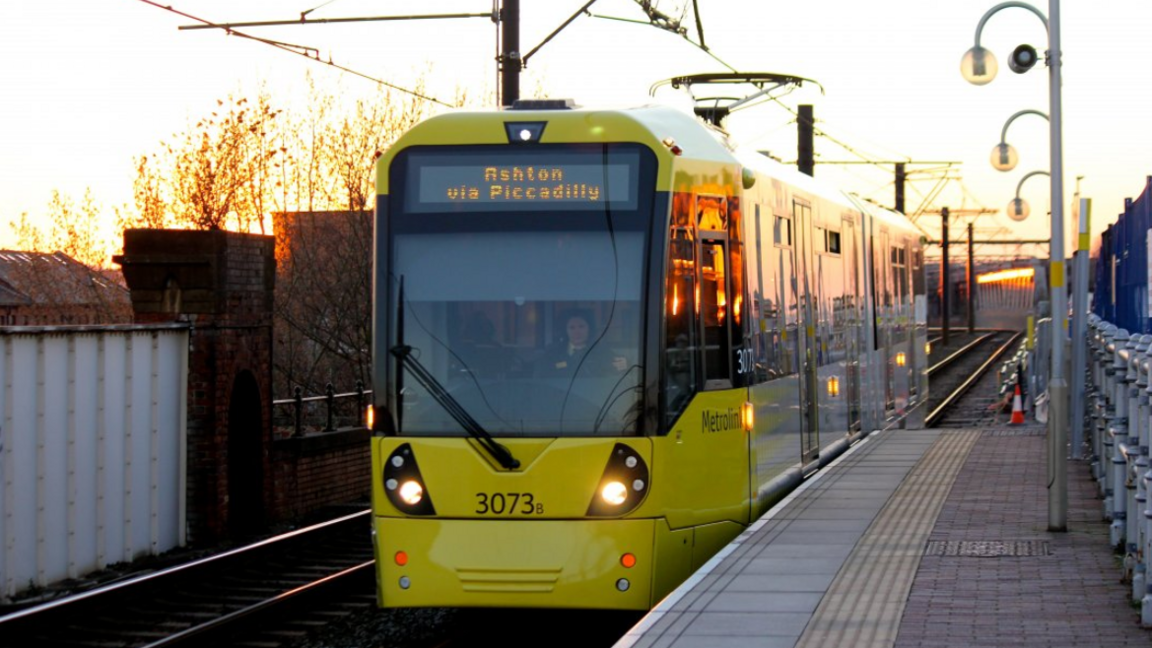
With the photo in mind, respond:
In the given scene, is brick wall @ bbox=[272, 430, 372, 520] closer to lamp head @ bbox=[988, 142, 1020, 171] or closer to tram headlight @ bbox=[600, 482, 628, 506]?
tram headlight @ bbox=[600, 482, 628, 506]

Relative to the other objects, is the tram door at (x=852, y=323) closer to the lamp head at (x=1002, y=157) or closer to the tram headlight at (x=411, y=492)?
the tram headlight at (x=411, y=492)

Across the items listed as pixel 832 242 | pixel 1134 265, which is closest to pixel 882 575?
pixel 1134 265

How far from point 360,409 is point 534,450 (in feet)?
40.7

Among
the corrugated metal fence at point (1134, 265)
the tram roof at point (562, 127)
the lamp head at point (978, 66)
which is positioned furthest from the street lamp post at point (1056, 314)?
the lamp head at point (978, 66)

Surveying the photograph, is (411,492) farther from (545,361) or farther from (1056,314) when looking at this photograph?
(1056,314)

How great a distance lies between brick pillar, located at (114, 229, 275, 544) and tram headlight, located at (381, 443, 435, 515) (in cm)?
623

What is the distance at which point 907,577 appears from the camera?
10039 mm

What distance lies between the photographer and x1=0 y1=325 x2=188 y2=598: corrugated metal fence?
42.4 feet

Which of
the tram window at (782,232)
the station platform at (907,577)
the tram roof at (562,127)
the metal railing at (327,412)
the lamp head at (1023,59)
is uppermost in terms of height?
the lamp head at (1023,59)

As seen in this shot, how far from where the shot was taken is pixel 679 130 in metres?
10.7

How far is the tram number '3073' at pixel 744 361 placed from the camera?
11211 millimetres

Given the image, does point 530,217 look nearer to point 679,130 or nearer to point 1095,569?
point 679,130

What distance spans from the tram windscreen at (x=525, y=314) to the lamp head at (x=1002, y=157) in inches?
930

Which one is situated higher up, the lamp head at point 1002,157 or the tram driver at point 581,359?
the lamp head at point 1002,157
